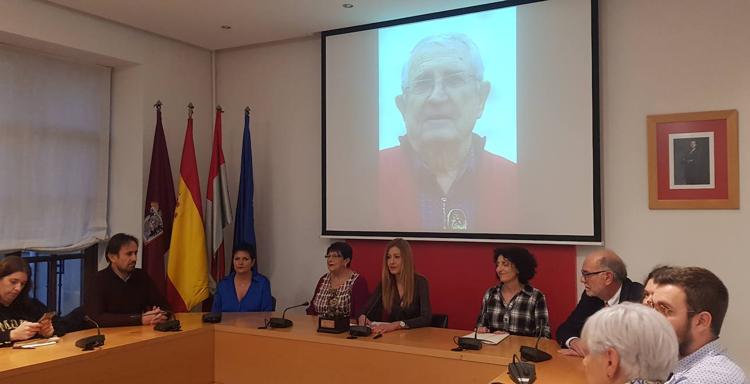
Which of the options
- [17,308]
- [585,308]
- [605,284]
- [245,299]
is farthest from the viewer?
[245,299]

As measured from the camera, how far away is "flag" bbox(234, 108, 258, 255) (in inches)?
200

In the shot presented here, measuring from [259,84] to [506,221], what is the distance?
8.50 feet

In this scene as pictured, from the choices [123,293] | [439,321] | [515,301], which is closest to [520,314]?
[515,301]

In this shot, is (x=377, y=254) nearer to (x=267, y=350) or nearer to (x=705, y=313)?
(x=267, y=350)

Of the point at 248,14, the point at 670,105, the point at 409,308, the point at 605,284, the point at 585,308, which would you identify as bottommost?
the point at 409,308

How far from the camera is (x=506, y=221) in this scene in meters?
4.29

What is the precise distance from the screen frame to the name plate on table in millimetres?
→ 1298

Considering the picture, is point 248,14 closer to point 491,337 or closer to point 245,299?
point 245,299

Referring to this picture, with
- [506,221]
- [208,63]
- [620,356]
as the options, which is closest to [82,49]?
[208,63]

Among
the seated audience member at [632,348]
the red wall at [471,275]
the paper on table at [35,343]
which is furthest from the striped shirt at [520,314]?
the paper on table at [35,343]

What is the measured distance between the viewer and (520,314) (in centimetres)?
354

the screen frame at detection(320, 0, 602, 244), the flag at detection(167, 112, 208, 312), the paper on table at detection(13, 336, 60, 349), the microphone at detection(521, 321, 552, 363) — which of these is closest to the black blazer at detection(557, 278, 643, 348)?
the microphone at detection(521, 321, 552, 363)

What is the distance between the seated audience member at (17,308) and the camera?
10.2ft

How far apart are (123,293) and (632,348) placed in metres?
3.19
